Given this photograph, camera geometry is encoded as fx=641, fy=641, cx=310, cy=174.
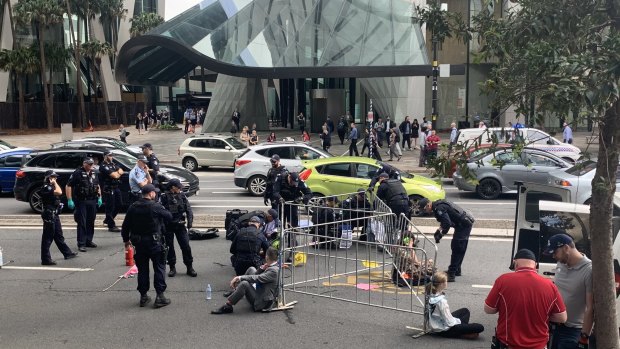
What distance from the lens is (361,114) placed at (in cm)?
5169

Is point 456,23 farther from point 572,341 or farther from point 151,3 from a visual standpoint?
point 151,3

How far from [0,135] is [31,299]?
4321 cm

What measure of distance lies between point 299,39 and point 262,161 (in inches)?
756

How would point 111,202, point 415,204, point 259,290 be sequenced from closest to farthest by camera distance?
point 259,290 → point 111,202 → point 415,204

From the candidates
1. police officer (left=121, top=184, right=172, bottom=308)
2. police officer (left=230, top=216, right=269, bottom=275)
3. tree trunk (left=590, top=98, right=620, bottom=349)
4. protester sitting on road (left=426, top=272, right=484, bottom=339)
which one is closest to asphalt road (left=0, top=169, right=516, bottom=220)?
police officer (left=230, top=216, right=269, bottom=275)

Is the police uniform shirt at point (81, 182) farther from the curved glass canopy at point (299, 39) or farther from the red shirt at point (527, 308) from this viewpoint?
the curved glass canopy at point (299, 39)

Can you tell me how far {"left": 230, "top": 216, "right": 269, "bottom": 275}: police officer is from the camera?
9.02 m

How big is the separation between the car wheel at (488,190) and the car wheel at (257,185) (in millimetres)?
6199

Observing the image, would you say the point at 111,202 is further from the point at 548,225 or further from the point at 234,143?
the point at 234,143

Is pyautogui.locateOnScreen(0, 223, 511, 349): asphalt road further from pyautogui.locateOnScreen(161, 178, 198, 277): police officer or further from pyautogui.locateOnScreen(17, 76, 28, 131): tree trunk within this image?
pyautogui.locateOnScreen(17, 76, 28, 131): tree trunk

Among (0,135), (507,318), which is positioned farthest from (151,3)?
(507,318)

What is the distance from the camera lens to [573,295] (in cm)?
596

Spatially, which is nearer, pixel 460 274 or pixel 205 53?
pixel 460 274

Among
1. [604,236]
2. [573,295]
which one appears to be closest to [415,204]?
[573,295]
